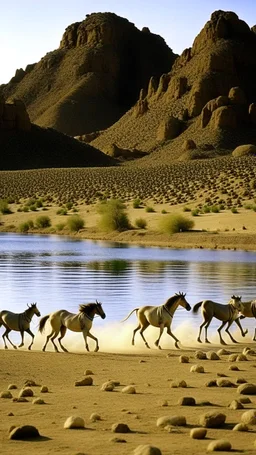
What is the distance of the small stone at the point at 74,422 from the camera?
909 cm

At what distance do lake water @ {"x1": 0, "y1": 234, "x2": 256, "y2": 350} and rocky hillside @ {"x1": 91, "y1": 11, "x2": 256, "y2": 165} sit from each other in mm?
63069

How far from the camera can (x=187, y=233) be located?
50219 millimetres

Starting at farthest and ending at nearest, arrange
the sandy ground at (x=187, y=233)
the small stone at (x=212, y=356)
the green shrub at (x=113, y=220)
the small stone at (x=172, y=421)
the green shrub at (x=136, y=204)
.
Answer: the green shrub at (x=136, y=204) → the green shrub at (x=113, y=220) → the sandy ground at (x=187, y=233) → the small stone at (x=212, y=356) → the small stone at (x=172, y=421)

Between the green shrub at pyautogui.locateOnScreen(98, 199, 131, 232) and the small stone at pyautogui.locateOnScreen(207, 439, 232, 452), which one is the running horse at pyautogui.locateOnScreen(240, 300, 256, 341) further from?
the green shrub at pyautogui.locateOnScreen(98, 199, 131, 232)

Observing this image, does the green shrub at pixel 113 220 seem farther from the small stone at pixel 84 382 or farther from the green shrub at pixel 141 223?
the small stone at pixel 84 382

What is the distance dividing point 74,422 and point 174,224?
137 ft

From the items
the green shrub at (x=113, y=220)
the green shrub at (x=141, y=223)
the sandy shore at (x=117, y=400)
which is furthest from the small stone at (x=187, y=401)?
the green shrub at (x=141, y=223)

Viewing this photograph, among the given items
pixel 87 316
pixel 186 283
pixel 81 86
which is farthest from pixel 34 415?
pixel 81 86

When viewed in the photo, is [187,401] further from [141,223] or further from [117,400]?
Answer: [141,223]

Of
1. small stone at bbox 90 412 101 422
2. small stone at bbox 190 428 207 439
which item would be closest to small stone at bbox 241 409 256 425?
small stone at bbox 190 428 207 439

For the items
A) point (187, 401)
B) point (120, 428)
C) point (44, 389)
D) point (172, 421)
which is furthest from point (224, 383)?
point (120, 428)

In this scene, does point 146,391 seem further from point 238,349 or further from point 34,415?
point 238,349

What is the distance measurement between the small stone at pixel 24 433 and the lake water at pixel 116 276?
30.7ft

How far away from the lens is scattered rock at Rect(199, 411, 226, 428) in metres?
9.09
